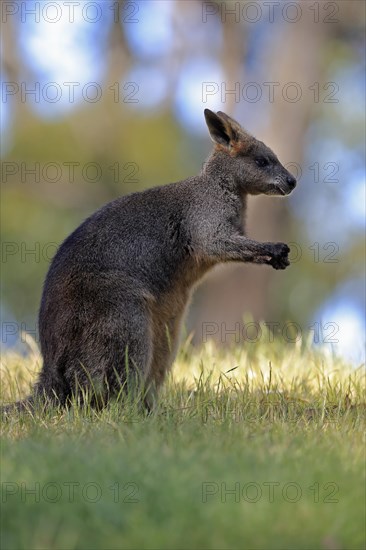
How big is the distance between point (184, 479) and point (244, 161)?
3.87 meters

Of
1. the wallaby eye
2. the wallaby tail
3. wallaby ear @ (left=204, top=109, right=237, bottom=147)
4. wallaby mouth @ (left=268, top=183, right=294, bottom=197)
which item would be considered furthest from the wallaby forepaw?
the wallaby tail

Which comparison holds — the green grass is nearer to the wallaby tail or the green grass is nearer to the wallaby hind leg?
the wallaby tail

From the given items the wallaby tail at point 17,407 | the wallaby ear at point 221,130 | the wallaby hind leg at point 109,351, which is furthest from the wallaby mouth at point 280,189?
the wallaby tail at point 17,407

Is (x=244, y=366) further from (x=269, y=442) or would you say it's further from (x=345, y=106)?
(x=345, y=106)

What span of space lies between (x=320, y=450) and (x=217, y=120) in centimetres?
346

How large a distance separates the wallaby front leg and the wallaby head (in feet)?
2.21

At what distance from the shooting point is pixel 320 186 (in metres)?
23.1

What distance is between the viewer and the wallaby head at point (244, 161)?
24.0 feet

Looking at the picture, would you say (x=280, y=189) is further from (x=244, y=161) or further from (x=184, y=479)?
(x=184, y=479)

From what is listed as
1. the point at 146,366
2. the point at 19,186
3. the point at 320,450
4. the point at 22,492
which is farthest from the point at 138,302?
the point at 19,186

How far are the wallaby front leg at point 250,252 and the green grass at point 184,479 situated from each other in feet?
3.84

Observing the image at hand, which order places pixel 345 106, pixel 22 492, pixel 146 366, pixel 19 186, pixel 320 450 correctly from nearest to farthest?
pixel 22 492, pixel 320 450, pixel 146 366, pixel 19 186, pixel 345 106

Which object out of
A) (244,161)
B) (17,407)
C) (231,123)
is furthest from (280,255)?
(17,407)

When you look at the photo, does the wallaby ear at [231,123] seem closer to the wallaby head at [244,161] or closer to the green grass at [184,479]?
the wallaby head at [244,161]
